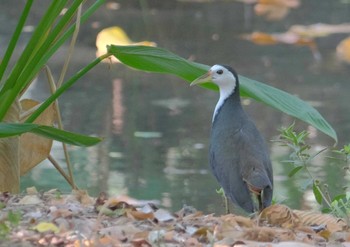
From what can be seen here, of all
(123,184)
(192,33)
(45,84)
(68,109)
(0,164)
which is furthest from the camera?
(192,33)

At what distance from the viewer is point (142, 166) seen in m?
5.76

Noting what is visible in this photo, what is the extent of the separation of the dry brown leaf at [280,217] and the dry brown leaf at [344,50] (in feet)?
14.6

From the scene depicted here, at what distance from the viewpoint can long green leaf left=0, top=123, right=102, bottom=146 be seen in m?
3.17

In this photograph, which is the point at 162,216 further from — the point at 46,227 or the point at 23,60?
the point at 23,60

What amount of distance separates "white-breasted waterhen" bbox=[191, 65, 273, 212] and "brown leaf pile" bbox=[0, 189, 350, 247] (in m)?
0.24

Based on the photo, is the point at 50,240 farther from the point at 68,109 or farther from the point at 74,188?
the point at 68,109

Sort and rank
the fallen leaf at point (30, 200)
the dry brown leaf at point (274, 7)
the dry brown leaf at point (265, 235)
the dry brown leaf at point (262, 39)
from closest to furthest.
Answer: the dry brown leaf at point (265, 235), the fallen leaf at point (30, 200), the dry brown leaf at point (262, 39), the dry brown leaf at point (274, 7)

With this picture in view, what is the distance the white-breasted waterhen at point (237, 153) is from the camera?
390cm

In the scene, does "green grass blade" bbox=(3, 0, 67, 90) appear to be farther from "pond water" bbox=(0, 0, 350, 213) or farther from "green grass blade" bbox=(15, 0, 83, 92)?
"pond water" bbox=(0, 0, 350, 213)

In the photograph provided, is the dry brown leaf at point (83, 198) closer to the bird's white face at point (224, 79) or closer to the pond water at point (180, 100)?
the pond water at point (180, 100)

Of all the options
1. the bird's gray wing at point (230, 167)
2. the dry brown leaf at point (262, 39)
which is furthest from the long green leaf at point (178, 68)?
the dry brown leaf at point (262, 39)

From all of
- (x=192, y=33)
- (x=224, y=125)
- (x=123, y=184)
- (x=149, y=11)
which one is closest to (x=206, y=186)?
(x=123, y=184)

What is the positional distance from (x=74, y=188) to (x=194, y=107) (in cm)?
284

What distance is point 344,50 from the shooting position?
8016 millimetres
